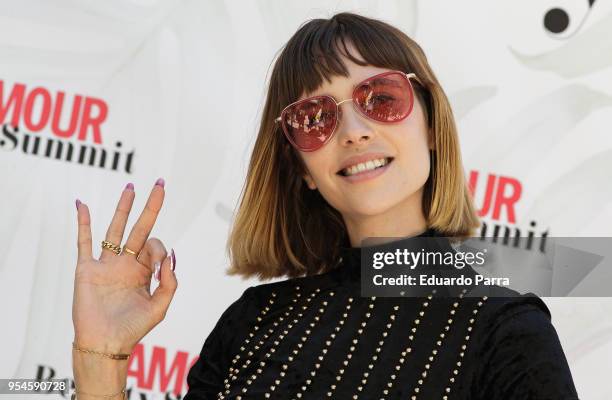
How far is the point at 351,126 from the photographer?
62.5 inches

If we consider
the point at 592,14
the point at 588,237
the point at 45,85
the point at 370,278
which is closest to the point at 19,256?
the point at 45,85

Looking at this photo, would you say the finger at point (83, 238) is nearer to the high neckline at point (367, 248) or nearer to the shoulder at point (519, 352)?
the high neckline at point (367, 248)

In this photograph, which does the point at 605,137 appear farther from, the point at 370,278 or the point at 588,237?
the point at 370,278

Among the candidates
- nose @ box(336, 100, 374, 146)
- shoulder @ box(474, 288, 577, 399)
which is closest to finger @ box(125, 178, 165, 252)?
nose @ box(336, 100, 374, 146)

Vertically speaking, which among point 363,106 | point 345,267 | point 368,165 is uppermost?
point 363,106

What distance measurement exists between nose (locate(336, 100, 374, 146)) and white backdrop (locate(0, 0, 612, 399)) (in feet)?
2.93

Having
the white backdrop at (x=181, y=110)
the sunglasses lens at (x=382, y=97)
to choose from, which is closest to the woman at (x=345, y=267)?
the sunglasses lens at (x=382, y=97)

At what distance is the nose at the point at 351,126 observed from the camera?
158 centimetres

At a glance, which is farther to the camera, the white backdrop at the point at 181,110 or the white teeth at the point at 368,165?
the white backdrop at the point at 181,110

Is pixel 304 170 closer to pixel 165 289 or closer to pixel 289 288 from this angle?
pixel 289 288

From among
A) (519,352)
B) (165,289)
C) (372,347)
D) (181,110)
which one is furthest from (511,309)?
(181,110)

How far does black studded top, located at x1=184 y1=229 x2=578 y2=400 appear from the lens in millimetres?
1316

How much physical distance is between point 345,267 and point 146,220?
1.38 feet

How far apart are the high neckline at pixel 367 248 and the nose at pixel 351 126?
22 centimetres
